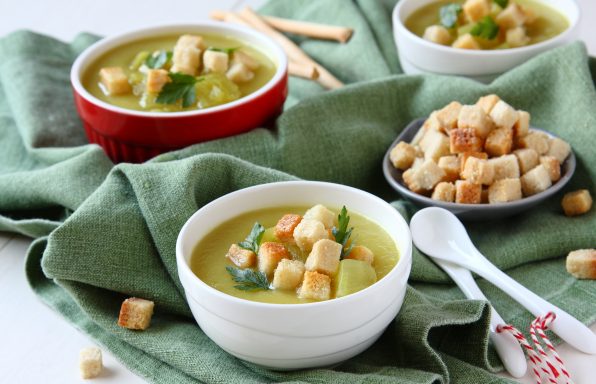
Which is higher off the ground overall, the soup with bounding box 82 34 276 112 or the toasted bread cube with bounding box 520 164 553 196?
the soup with bounding box 82 34 276 112

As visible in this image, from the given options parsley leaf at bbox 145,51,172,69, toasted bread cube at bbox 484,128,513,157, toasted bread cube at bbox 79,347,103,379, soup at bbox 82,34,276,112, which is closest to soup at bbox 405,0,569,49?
toasted bread cube at bbox 484,128,513,157

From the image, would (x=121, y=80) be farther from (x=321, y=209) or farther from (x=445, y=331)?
(x=445, y=331)

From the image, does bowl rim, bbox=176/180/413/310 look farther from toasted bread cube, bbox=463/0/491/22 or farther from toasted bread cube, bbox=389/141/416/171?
toasted bread cube, bbox=463/0/491/22

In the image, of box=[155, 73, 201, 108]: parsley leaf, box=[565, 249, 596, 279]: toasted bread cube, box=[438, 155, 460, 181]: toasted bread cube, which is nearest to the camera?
box=[565, 249, 596, 279]: toasted bread cube

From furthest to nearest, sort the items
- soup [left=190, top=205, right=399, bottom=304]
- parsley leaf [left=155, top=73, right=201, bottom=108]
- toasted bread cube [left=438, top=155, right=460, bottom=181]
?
parsley leaf [left=155, top=73, right=201, bottom=108]
toasted bread cube [left=438, top=155, right=460, bottom=181]
soup [left=190, top=205, right=399, bottom=304]

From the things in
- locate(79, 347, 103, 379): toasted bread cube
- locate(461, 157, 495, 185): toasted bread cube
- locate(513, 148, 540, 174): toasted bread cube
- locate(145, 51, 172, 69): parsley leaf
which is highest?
locate(145, 51, 172, 69): parsley leaf

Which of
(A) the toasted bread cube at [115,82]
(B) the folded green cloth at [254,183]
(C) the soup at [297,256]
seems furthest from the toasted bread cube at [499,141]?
(A) the toasted bread cube at [115,82]

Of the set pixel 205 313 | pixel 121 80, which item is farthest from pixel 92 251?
pixel 121 80
